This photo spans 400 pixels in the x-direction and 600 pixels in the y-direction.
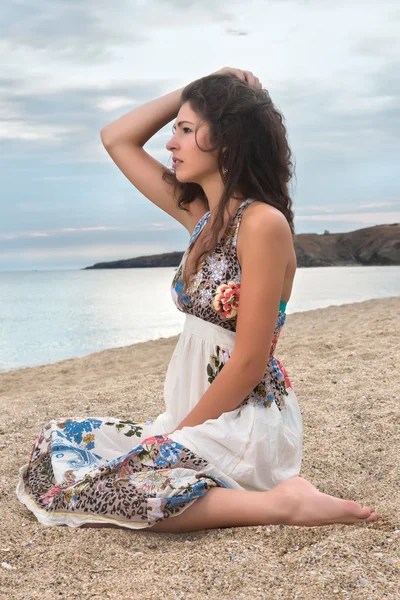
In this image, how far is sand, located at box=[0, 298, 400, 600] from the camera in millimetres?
1676

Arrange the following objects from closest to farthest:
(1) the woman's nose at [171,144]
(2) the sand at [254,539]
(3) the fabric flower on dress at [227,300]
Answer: (2) the sand at [254,539]
(3) the fabric flower on dress at [227,300]
(1) the woman's nose at [171,144]

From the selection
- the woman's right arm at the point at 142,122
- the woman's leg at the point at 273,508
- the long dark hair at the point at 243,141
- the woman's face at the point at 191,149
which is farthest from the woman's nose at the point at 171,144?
the woman's leg at the point at 273,508

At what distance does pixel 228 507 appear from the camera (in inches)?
79.7

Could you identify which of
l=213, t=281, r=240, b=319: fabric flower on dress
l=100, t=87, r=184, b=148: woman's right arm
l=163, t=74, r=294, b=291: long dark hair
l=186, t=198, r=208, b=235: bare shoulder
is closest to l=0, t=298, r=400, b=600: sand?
l=213, t=281, r=240, b=319: fabric flower on dress

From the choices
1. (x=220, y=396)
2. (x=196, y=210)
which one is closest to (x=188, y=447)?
(x=220, y=396)

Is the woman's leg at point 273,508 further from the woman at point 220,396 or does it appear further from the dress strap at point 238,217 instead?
the dress strap at point 238,217

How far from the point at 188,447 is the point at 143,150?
1.36 m

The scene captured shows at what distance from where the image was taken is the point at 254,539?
1.95 m

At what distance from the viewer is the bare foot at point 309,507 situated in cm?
200

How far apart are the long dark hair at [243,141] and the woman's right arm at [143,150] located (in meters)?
0.44

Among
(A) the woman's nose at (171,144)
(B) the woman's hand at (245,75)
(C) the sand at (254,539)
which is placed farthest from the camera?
(B) the woman's hand at (245,75)

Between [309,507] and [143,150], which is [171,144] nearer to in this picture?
[143,150]

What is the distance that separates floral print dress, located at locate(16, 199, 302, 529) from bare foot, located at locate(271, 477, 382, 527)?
16cm

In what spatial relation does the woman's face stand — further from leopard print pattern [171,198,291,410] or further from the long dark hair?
leopard print pattern [171,198,291,410]
